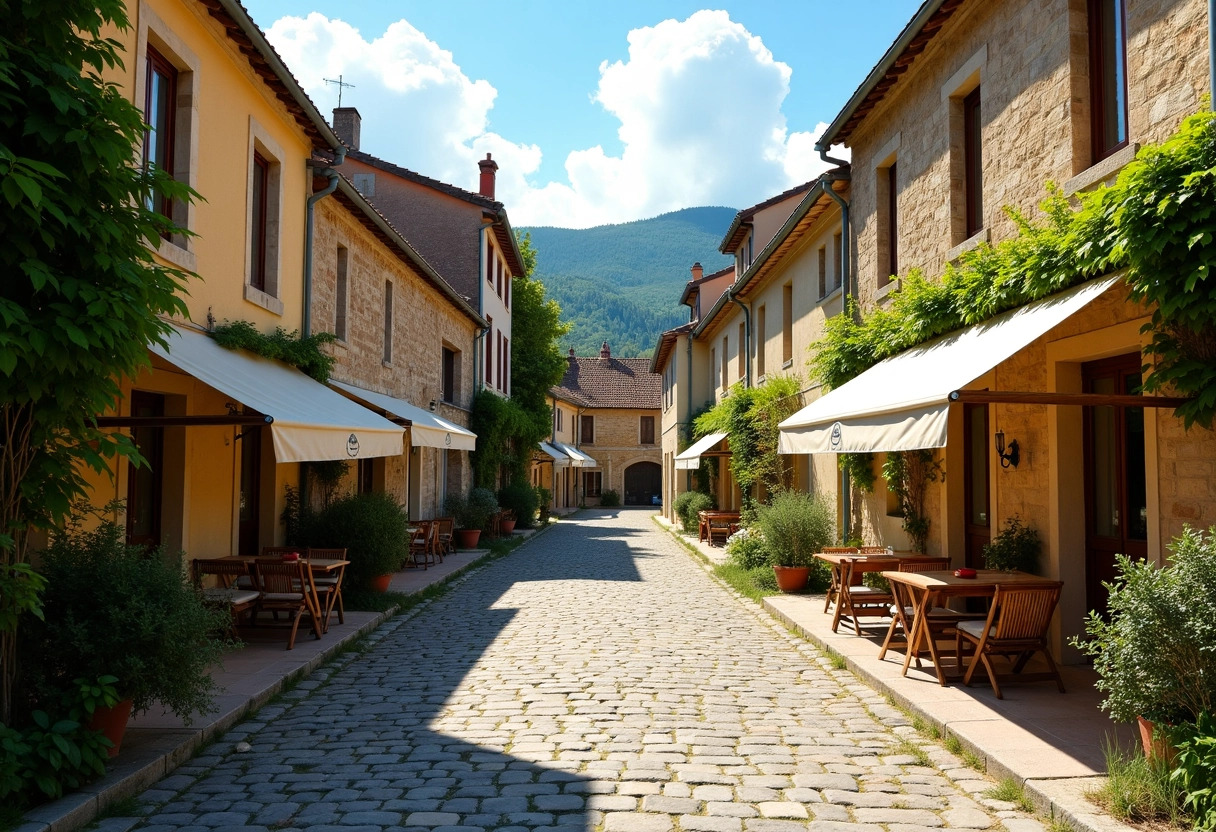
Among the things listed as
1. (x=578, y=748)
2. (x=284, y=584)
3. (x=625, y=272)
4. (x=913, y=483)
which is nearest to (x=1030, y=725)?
(x=578, y=748)

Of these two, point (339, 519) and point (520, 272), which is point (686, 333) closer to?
point (520, 272)

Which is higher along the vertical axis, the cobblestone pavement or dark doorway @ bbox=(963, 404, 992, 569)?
dark doorway @ bbox=(963, 404, 992, 569)

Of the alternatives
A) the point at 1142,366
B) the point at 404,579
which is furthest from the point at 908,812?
the point at 404,579

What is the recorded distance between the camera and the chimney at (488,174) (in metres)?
27.5

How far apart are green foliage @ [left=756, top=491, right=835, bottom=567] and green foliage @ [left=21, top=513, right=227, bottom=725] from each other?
7.90m

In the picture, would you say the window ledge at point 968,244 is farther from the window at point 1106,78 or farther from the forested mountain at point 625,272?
the forested mountain at point 625,272

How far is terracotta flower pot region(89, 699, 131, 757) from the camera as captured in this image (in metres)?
4.39

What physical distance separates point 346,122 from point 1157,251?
20.3m

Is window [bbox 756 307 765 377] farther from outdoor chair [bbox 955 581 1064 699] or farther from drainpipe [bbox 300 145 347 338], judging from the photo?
outdoor chair [bbox 955 581 1064 699]

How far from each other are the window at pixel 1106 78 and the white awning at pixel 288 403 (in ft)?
20.2

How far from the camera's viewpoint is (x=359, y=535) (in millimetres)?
10398

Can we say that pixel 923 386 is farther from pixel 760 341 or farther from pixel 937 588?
pixel 760 341

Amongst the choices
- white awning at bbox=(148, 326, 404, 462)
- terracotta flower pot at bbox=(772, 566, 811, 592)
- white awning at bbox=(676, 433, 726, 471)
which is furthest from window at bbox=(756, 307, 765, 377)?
white awning at bbox=(148, 326, 404, 462)

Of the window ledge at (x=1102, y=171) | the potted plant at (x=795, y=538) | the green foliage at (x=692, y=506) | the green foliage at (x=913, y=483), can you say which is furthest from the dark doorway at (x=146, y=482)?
the green foliage at (x=692, y=506)
